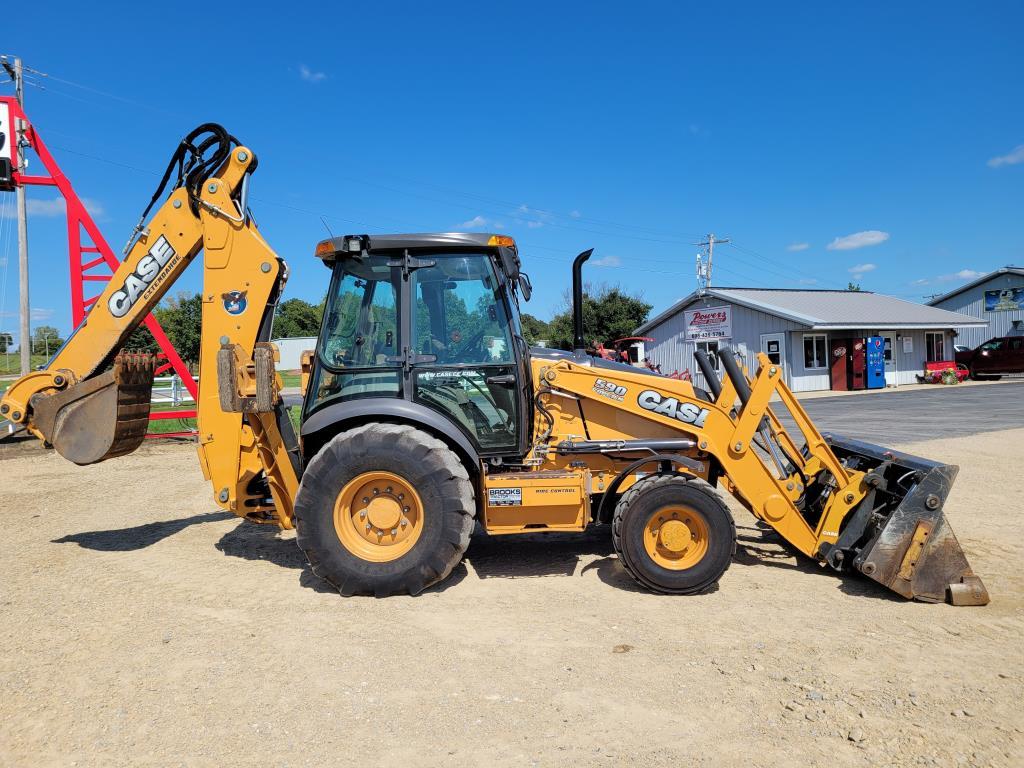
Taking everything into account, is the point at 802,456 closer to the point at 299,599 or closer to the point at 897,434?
the point at 299,599

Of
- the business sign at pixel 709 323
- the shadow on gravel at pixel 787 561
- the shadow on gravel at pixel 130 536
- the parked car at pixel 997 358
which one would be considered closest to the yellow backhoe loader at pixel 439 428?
the shadow on gravel at pixel 787 561

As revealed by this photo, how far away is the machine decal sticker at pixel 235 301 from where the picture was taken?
5.34 metres

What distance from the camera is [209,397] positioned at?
17.5ft

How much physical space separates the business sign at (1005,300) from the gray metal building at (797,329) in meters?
9.19

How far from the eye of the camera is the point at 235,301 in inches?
211

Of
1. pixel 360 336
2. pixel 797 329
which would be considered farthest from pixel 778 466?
pixel 797 329

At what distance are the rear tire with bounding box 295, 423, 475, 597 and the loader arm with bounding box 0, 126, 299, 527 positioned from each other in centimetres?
65

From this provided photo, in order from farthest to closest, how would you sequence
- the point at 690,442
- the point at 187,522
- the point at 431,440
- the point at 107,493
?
the point at 107,493 → the point at 187,522 → the point at 690,442 → the point at 431,440

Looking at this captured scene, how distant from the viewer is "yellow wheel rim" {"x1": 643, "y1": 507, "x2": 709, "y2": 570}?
189 inches

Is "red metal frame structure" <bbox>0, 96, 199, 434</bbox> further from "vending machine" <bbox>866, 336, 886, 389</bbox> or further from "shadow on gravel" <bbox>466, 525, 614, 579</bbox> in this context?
"vending machine" <bbox>866, 336, 886, 389</bbox>

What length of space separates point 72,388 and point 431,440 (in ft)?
9.74

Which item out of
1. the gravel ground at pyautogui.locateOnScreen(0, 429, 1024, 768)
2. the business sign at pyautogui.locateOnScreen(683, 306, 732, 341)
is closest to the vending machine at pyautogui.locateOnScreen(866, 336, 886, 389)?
the business sign at pyautogui.locateOnScreen(683, 306, 732, 341)

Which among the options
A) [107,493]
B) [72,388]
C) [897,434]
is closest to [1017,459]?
[897,434]

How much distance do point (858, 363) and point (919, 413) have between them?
1038 cm
